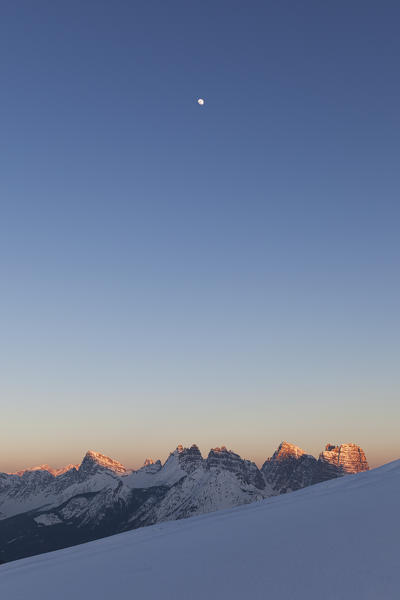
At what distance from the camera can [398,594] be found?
8625 millimetres

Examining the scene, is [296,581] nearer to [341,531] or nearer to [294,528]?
[341,531]

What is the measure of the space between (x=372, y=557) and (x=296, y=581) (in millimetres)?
1672

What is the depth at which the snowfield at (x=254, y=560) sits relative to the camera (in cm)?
966

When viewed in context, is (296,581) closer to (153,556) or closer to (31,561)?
(153,556)

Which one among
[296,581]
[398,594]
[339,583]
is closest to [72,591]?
[296,581]

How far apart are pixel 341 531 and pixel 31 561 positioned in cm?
968

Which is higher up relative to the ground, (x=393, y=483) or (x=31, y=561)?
(x=393, y=483)

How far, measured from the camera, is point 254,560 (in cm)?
1159

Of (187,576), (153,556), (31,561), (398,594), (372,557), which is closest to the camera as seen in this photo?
(398,594)

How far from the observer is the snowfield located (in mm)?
9665

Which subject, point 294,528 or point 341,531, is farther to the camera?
point 294,528

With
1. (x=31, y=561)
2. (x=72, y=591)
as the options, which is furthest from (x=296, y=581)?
(x=31, y=561)

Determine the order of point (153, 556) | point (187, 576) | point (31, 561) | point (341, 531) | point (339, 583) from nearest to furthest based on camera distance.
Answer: point (339, 583), point (187, 576), point (341, 531), point (153, 556), point (31, 561)

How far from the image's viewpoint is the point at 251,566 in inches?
441
